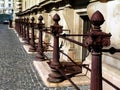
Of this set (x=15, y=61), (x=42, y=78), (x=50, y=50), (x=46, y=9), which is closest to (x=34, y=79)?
(x=42, y=78)

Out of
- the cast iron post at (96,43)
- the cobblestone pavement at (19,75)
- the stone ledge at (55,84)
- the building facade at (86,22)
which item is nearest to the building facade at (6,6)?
the building facade at (86,22)

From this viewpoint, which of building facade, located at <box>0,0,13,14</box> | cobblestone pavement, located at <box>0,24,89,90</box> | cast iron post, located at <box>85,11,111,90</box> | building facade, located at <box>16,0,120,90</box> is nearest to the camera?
cast iron post, located at <box>85,11,111,90</box>

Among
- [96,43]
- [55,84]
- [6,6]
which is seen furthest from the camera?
[6,6]

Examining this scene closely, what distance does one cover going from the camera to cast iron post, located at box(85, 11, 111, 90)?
147 inches

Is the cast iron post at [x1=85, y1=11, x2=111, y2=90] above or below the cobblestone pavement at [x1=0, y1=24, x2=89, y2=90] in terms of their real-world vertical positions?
above

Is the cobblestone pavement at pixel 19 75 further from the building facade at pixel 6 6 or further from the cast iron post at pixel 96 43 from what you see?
the building facade at pixel 6 6

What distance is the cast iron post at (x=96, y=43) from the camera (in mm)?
3744

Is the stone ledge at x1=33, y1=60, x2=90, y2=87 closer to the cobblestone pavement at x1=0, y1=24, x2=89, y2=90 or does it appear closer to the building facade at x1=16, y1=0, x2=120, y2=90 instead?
the cobblestone pavement at x1=0, y1=24, x2=89, y2=90

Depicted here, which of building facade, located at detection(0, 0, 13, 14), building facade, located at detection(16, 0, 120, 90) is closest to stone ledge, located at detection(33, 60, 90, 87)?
building facade, located at detection(16, 0, 120, 90)

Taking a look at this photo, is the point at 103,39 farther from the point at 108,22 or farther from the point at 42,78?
the point at 42,78

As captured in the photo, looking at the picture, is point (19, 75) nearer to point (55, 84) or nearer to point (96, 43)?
point (55, 84)

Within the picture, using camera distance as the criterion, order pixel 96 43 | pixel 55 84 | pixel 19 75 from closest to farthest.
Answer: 1. pixel 96 43
2. pixel 55 84
3. pixel 19 75

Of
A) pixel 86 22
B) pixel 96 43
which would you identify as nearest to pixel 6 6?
pixel 86 22

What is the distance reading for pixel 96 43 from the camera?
12.3 ft
